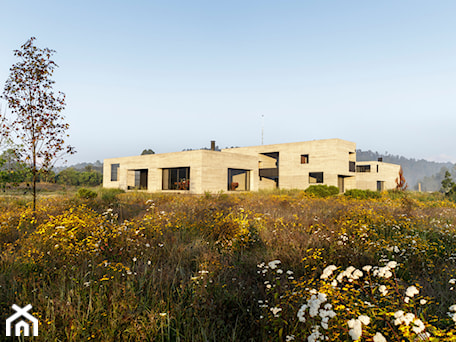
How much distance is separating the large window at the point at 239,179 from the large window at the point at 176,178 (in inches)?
190

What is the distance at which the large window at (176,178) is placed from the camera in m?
25.4

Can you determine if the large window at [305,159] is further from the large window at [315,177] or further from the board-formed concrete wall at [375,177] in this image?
the board-formed concrete wall at [375,177]

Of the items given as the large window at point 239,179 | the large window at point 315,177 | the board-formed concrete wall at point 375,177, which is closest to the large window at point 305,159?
the large window at point 315,177

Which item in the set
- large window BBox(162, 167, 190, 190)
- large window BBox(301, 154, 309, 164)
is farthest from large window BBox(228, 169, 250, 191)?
large window BBox(301, 154, 309, 164)

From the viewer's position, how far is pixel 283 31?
36.9 ft

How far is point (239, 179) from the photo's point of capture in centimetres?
2980

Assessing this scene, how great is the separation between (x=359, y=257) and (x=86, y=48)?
30.3ft

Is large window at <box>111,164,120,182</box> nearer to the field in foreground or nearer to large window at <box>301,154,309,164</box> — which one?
large window at <box>301,154,309,164</box>

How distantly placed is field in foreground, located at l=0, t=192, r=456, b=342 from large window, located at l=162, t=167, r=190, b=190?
19.0 meters

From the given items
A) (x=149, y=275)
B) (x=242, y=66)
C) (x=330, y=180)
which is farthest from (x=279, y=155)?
(x=149, y=275)

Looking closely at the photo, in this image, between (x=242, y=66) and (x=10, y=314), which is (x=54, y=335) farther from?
(x=242, y=66)

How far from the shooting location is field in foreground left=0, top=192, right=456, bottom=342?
2.09m

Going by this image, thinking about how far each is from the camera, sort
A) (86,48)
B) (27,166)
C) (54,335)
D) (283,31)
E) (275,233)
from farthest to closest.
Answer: (283,31) → (86,48) → (27,166) → (275,233) → (54,335)

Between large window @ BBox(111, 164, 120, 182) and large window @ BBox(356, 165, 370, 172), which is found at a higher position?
large window @ BBox(356, 165, 370, 172)
